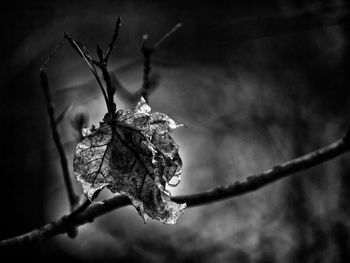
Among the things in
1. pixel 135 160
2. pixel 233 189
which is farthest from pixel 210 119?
pixel 135 160

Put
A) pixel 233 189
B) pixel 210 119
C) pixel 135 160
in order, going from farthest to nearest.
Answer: pixel 210 119, pixel 233 189, pixel 135 160

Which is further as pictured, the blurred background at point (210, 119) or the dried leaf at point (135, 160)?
the blurred background at point (210, 119)

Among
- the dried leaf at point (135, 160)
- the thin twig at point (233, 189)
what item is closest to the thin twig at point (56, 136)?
the thin twig at point (233, 189)

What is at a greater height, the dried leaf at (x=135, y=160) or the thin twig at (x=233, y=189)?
the dried leaf at (x=135, y=160)

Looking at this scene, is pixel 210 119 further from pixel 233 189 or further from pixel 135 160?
pixel 135 160

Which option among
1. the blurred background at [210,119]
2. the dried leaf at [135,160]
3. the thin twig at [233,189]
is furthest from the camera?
the blurred background at [210,119]

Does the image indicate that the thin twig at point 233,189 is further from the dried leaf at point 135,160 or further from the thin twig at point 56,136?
the dried leaf at point 135,160
